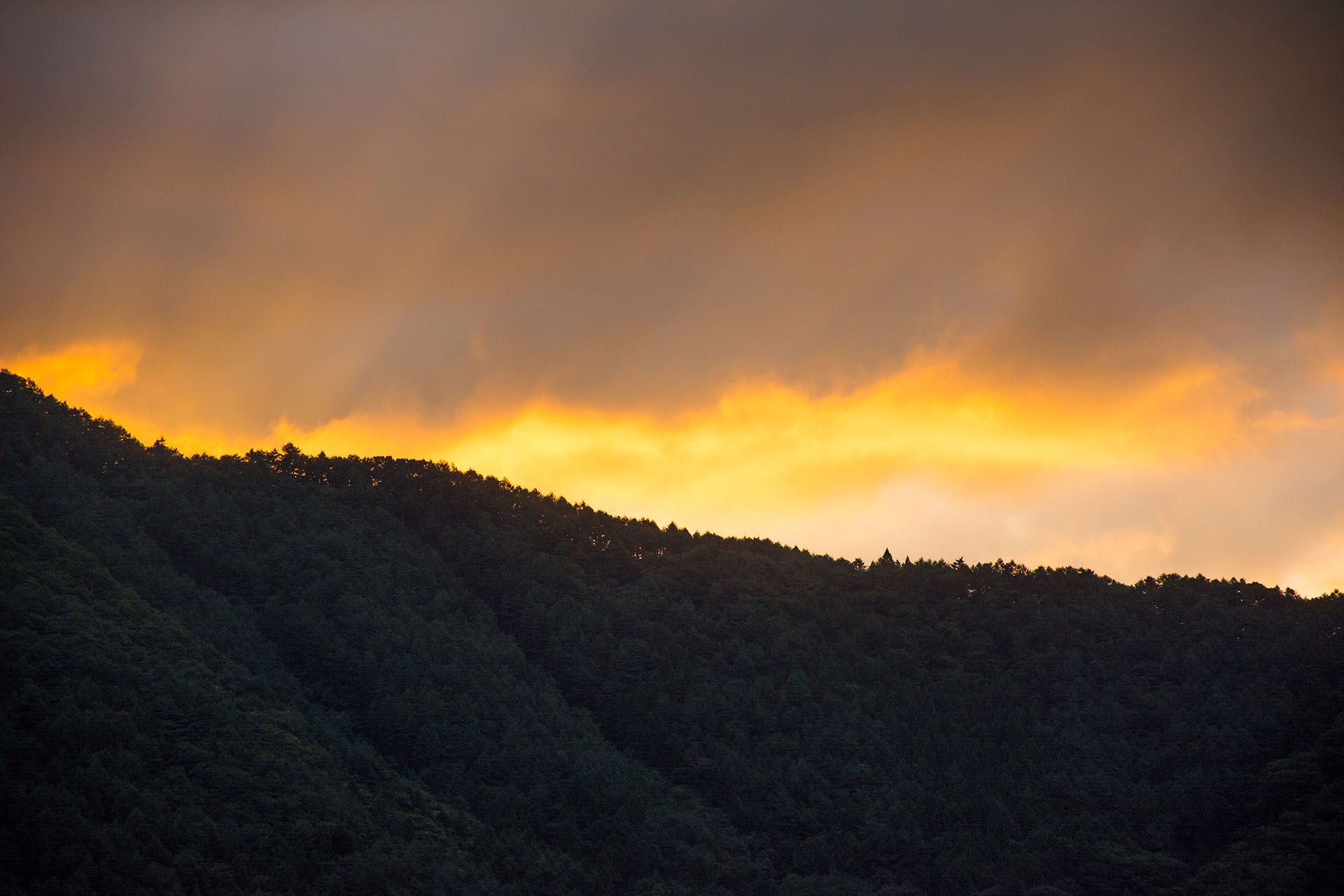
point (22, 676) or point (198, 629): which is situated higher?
point (198, 629)

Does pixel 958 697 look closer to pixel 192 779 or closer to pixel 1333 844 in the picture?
pixel 1333 844

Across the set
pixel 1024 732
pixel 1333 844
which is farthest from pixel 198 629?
pixel 1333 844

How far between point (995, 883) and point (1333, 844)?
15615 mm

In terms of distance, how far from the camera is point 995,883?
63156 millimetres

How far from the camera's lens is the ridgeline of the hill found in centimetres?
5216

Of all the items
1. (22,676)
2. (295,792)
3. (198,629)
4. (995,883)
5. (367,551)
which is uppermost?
(367,551)

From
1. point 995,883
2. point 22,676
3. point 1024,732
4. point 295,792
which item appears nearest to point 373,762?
point 295,792

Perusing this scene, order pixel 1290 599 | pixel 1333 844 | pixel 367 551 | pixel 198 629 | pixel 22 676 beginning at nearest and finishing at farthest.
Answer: pixel 22 676, pixel 1333 844, pixel 198 629, pixel 367 551, pixel 1290 599

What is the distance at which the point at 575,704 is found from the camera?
7519 centimetres

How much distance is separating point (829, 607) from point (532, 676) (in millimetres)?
21686

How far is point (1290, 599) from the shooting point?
275 feet

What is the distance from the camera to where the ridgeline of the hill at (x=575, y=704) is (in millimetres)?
52156

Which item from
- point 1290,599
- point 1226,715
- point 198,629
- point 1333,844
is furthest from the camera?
point 1290,599

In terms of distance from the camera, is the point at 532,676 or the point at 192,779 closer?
the point at 192,779
